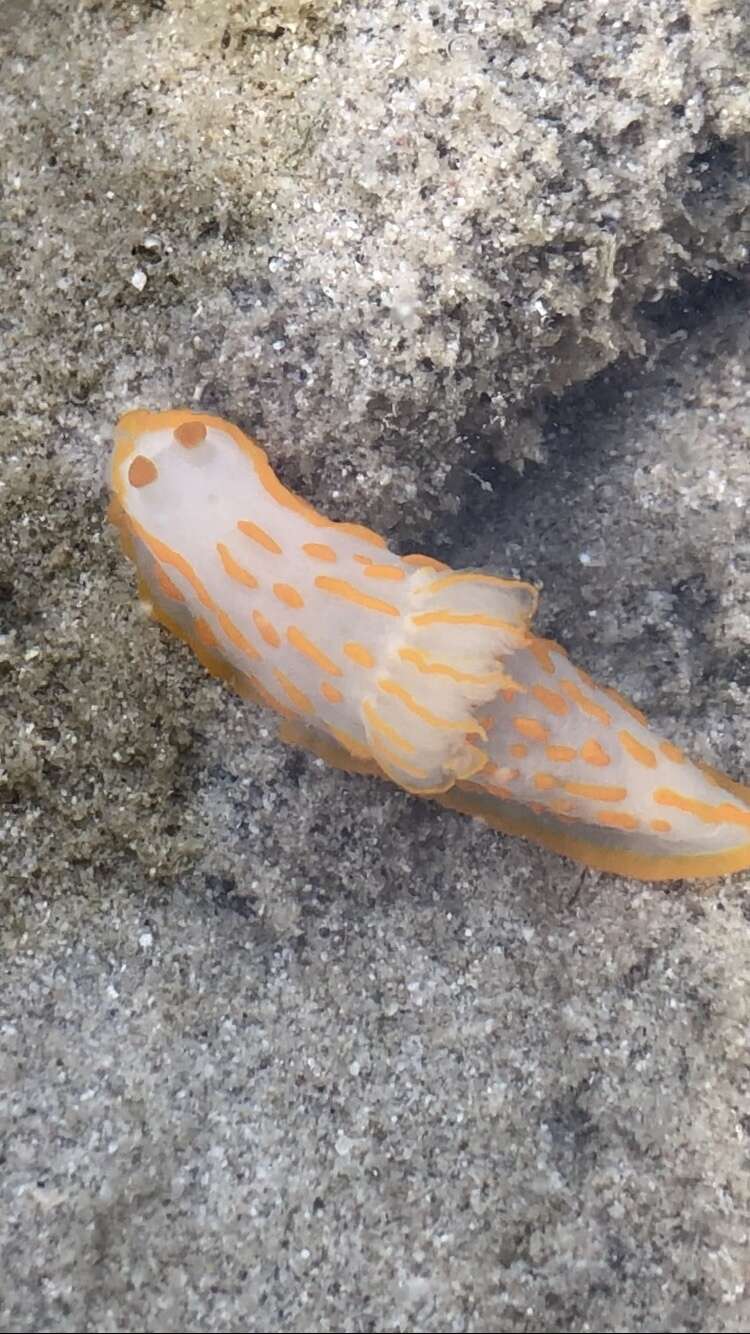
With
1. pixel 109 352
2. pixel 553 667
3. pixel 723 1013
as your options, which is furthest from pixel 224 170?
pixel 723 1013

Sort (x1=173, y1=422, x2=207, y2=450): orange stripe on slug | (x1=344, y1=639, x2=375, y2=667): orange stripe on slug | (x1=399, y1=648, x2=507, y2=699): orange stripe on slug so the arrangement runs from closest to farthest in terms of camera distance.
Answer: (x1=399, y1=648, x2=507, y2=699): orange stripe on slug
(x1=344, y1=639, x2=375, y2=667): orange stripe on slug
(x1=173, y1=422, x2=207, y2=450): orange stripe on slug

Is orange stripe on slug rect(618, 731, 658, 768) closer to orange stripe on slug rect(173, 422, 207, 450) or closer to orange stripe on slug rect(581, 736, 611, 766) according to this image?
orange stripe on slug rect(581, 736, 611, 766)

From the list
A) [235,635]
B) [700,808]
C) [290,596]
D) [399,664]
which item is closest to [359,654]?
[399,664]

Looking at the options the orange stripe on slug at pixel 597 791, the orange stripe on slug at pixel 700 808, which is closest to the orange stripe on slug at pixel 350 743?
the orange stripe on slug at pixel 597 791

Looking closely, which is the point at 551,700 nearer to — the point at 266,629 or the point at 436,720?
the point at 436,720

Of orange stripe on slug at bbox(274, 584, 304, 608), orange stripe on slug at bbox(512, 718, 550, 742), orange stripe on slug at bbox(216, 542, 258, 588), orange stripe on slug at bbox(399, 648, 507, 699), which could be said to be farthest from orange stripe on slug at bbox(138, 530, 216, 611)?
orange stripe on slug at bbox(512, 718, 550, 742)

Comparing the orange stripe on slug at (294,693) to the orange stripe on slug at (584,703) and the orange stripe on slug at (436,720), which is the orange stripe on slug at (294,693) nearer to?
the orange stripe on slug at (436,720)

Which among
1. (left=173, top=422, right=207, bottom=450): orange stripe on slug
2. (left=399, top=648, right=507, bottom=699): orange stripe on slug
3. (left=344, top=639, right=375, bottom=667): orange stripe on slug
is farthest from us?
(left=173, top=422, right=207, bottom=450): orange stripe on slug
